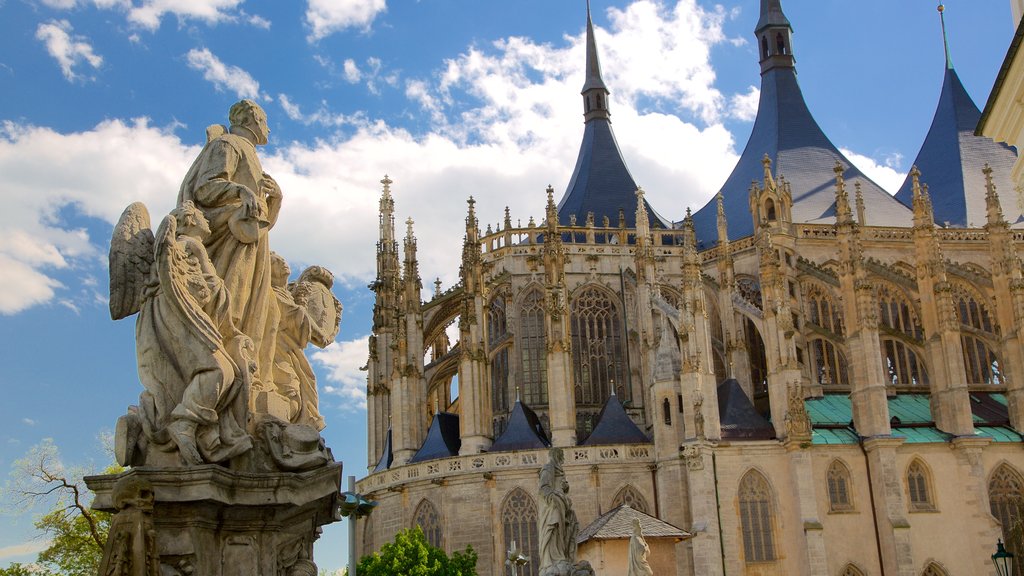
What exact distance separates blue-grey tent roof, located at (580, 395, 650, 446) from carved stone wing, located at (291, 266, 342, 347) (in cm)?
3239

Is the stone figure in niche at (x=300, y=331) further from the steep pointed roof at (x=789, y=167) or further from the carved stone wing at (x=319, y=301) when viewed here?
the steep pointed roof at (x=789, y=167)

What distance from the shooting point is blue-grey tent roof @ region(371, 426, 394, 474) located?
43469mm

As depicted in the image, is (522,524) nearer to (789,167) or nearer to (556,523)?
(789,167)

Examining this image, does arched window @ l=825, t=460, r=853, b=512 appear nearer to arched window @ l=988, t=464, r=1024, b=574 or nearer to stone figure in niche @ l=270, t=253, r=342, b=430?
arched window @ l=988, t=464, r=1024, b=574

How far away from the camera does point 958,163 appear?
178ft

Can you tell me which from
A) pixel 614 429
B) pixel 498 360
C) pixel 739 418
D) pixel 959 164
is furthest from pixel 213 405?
pixel 959 164

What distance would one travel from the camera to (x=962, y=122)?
55594 mm

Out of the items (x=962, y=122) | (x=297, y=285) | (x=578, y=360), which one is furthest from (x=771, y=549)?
(x=297, y=285)

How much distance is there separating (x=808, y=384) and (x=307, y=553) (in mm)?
37976

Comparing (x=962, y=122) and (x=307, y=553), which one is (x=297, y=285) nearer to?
(x=307, y=553)

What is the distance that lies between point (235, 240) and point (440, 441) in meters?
34.7

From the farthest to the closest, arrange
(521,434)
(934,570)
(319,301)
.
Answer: (521,434), (934,570), (319,301)

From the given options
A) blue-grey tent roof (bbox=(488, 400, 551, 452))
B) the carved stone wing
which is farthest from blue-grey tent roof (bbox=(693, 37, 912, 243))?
the carved stone wing

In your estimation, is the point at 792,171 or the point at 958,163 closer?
the point at 792,171
